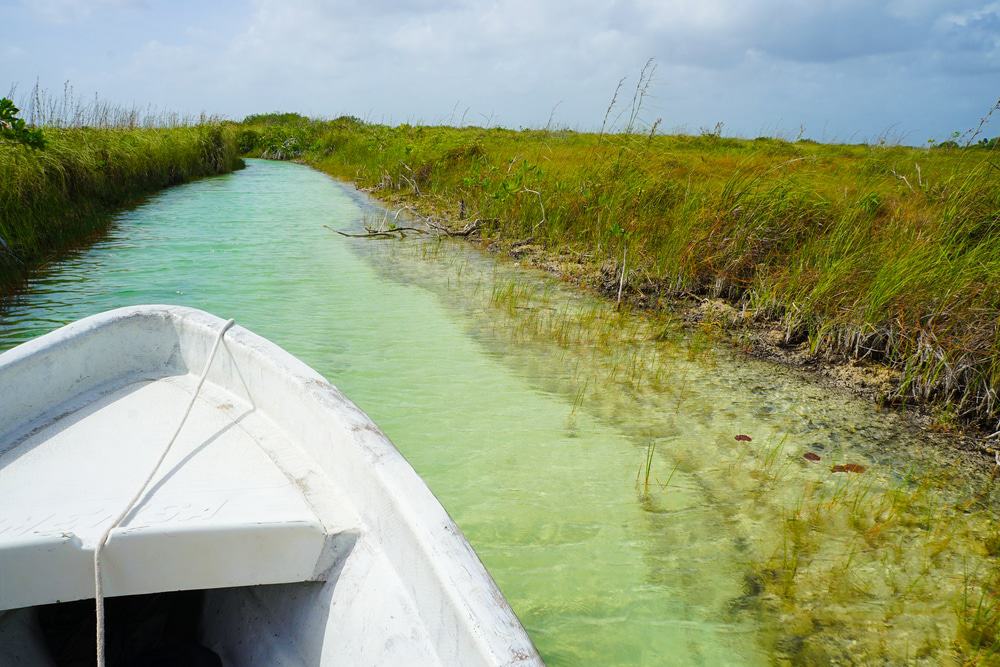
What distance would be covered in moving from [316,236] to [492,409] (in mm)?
6028

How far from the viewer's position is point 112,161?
10.2m

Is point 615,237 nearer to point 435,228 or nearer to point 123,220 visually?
point 435,228

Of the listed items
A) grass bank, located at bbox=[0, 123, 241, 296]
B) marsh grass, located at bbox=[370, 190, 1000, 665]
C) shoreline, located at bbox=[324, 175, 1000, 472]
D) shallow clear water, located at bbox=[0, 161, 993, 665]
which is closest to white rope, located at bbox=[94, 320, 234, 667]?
shallow clear water, located at bbox=[0, 161, 993, 665]

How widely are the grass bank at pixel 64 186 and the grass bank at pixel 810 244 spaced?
4.78m

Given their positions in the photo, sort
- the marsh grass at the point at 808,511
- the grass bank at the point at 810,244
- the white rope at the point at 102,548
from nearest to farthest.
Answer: the white rope at the point at 102,548 → the marsh grass at the point at 808,511 → the grass bank at the point at 810,244

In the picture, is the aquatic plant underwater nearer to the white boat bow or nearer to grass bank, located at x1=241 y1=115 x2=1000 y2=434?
grass bank, located at x1=241 y1=115 x2=1000 y2=434

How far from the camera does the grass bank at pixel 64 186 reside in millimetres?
6023

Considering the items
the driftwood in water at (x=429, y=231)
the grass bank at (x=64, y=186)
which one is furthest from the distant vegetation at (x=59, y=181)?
the driftwood in water at (x=429, y=231)

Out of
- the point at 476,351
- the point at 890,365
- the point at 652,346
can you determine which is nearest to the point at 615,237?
the point at 652,346

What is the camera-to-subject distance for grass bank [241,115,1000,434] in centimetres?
352

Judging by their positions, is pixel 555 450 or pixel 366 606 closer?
pixel 366 606

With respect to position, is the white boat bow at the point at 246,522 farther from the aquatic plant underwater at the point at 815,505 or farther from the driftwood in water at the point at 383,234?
the driftwood in water at the point at 383,234

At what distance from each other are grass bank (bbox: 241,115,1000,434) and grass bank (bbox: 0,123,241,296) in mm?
4781

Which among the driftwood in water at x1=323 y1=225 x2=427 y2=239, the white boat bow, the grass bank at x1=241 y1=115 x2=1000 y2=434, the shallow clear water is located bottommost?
the shallow clear water
